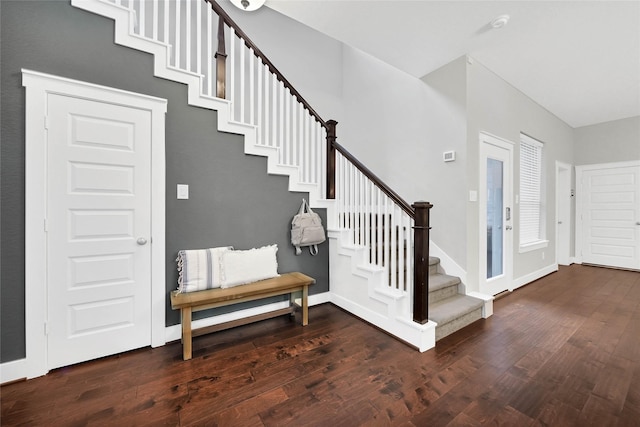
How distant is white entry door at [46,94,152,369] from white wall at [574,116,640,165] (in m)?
7.71

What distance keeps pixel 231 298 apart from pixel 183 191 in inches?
40.9

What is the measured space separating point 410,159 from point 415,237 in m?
1.71

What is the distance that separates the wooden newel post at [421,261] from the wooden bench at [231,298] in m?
1.00

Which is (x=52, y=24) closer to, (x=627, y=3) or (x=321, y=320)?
(x=321, y=320)

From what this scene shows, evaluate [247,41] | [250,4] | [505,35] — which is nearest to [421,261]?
[505,35]

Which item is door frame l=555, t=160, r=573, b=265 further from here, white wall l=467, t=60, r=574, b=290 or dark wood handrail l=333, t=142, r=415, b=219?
dark wood handrail l=333, t=142, r=415, b=219

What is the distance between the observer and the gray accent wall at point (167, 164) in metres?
1.76

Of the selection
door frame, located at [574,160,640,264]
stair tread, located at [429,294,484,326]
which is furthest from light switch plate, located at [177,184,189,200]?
door frame, located at [574,160,640,264]

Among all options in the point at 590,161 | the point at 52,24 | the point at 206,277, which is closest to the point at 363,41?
the point at 52,24

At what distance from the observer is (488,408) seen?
61.8 inches

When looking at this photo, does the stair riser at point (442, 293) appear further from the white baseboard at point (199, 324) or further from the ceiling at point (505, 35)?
the ceiling at point (505, 35)

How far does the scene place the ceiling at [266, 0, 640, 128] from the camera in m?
2.35

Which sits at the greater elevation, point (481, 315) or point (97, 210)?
point (97, 210)

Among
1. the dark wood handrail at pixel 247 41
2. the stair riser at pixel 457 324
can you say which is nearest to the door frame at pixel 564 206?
the stair riser at pixel 457 324
